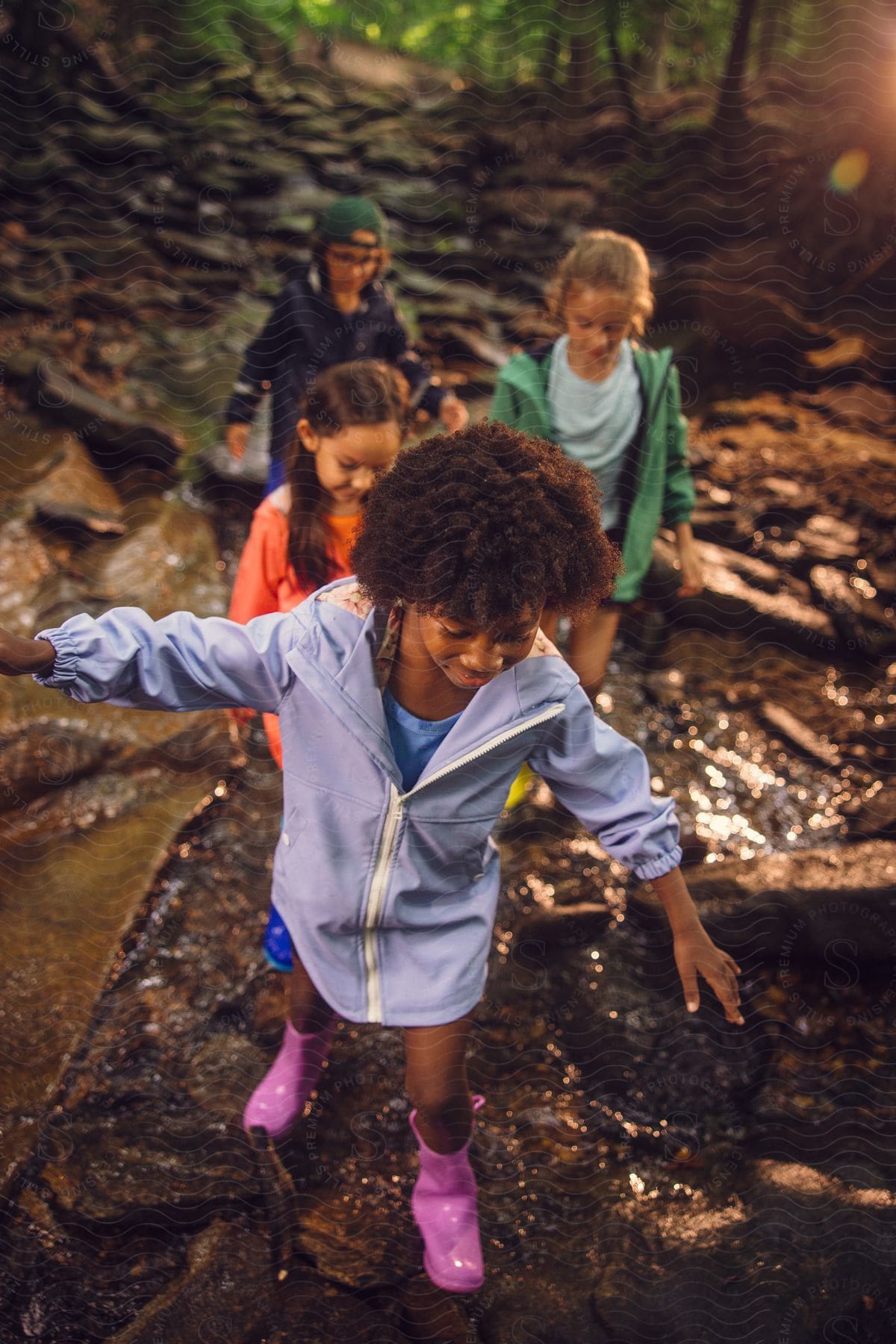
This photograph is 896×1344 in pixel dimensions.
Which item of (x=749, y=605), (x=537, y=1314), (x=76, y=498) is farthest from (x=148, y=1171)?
(x=749, y=605)

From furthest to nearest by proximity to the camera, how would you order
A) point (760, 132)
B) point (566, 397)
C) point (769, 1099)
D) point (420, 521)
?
point (760, 132)
point (566, 397)
point (769, 1099)
point (420, 521)

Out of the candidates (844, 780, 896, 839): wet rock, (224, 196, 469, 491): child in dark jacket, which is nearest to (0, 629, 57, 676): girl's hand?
(224, 196, 469, 491): child in dark jacket

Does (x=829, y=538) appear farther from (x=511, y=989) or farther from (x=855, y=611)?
(x=511, y=989)

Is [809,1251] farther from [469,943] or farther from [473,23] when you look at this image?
[473,23]

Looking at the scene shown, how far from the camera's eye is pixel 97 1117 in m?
1.45

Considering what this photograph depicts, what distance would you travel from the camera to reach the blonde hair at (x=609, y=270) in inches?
67.1

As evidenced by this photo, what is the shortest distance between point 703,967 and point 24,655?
0.85 m

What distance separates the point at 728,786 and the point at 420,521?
1.58 meters

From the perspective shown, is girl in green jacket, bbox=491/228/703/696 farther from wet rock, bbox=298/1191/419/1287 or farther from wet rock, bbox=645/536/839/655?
wet rock, bbox=298/1191/419/1287

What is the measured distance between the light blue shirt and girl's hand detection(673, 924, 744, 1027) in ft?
3.35

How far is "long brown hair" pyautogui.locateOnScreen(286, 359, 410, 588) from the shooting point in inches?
59.6

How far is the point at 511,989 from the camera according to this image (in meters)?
1.72

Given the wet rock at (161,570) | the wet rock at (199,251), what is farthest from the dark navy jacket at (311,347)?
the wet rock at (199,251)

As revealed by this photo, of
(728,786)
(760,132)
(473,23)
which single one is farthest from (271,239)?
(728,786)
